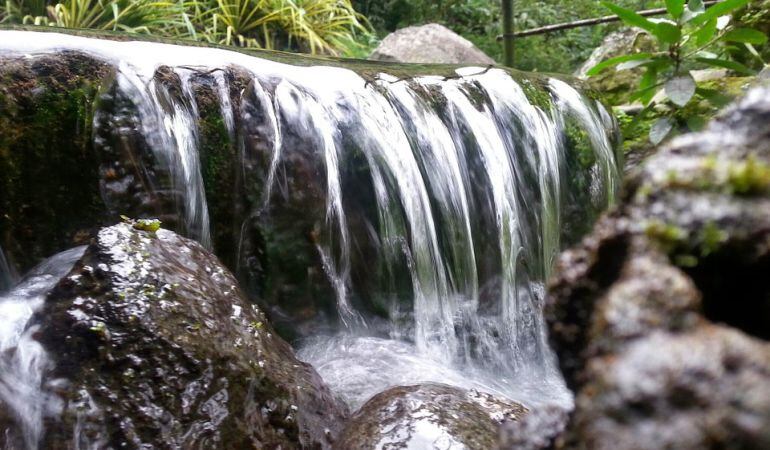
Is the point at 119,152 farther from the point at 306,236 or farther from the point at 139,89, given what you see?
the point at 306,236

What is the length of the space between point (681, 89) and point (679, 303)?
103 inches

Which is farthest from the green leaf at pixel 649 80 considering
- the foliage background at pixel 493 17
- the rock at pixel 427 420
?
the foliage background at pixel 493 17

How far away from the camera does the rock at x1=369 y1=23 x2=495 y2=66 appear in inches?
311

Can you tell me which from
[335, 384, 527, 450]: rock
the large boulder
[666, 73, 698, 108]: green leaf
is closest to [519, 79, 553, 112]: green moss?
[666, 73, 698, 108]: green leaf

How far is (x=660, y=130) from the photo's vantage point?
3371mm

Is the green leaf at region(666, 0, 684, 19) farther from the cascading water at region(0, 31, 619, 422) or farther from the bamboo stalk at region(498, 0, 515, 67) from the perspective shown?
the bamboo stalk at region(498, 0, 515, 67)

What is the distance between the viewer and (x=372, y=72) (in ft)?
14.2

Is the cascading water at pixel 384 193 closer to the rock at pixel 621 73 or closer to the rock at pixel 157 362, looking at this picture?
the rock at pixel 157 362

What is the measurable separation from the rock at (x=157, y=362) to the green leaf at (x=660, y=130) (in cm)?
200

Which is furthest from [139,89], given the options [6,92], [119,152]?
[6,92]

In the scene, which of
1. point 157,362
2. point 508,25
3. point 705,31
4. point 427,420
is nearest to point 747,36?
point 705,31

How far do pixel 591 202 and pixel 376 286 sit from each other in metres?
Answer: 2.02

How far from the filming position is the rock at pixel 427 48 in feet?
25.9

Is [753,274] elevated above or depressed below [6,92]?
below
